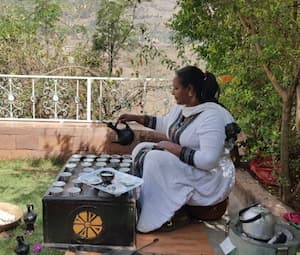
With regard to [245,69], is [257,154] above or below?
below

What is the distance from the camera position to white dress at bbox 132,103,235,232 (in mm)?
2621


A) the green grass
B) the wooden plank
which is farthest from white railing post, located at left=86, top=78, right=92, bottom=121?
the wooden plank

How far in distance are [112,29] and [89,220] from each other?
3435 mm

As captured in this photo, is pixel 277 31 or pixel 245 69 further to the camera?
pixel 245 69

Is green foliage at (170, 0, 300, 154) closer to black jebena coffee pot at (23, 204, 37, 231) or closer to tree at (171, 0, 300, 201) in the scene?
tree at (171, 0, 300, 201)

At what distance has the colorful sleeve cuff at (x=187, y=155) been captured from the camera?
258 cm

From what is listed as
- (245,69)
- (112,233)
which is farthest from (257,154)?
(112,233)

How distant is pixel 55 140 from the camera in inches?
177

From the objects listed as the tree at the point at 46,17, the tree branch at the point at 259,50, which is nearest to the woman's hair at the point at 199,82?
the tree branch at the point at 259,50

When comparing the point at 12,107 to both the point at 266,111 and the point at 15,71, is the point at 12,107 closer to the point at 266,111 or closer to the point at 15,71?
the point at 15,71

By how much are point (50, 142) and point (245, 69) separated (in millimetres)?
2183

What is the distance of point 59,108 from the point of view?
16.5ft

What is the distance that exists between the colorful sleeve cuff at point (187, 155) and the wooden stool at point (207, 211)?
17.5 inches

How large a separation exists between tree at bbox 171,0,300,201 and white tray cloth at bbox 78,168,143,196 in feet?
3.90
